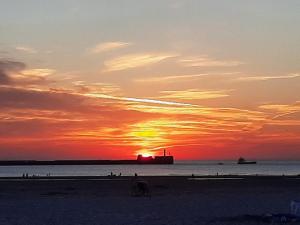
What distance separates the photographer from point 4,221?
2494 centimetres

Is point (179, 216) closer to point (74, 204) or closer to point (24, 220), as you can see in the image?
point (24, 220)

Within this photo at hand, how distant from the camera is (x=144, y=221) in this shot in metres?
24.4

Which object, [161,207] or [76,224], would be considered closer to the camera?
[76,224]

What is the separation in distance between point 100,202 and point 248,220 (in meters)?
13.2

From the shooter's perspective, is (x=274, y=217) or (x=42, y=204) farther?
(x=42, y=204)

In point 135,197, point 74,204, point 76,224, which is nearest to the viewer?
point 76,224

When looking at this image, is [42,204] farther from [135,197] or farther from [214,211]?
[214,211]

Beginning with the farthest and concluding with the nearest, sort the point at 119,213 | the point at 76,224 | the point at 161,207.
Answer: the point at 161,207, the point at 119,213, the point at 76,224

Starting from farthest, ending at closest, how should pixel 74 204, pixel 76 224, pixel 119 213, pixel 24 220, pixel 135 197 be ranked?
pixel 135 197, pixel 74 204, pixel 119 213, pixel 24 220, pixel 76 224

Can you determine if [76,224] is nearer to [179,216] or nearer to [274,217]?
[179,216]

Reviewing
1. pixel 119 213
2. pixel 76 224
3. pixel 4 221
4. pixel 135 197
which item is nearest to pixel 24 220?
pixel 4 221

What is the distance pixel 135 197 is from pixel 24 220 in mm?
14854

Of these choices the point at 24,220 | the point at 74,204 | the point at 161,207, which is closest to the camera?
the point at 24,220

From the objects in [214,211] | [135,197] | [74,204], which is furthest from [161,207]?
[135,197]
